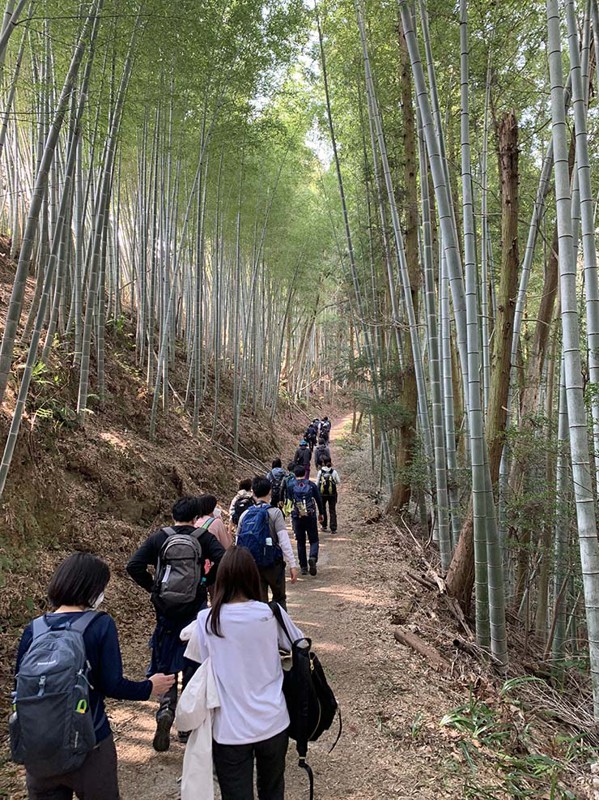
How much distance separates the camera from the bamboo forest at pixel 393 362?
100 inches

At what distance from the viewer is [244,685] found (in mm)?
1429

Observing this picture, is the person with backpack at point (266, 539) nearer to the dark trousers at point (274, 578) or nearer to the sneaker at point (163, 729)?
the dark trousers at point (274, 578)

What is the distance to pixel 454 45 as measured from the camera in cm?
481

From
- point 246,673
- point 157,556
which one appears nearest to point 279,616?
point 246,673

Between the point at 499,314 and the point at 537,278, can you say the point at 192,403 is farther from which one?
the point at 537,278

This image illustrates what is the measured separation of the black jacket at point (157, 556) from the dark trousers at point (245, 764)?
2.46 feet

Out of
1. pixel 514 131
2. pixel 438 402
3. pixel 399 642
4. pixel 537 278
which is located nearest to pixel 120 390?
pixel 438 402

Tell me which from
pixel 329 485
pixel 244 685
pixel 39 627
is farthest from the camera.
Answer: pixel 329 485

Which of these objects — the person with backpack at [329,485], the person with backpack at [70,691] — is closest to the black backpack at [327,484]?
the person with backpack at [329,485]

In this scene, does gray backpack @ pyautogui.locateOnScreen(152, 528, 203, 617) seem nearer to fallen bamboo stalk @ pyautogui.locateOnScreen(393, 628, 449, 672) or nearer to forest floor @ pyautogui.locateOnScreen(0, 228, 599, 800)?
forest floor @ pyautogui.locateOnScreen(0, 228, 599, 800)

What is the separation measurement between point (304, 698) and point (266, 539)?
1580mm

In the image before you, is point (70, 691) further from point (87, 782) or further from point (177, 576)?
point (177, 576)

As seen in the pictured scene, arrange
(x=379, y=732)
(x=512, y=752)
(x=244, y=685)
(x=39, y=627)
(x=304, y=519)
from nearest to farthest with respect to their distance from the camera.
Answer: (x=39, y=627) < (x=244, y=685) < (x=512, y=752) < (x=379, y=732) < (x=304, y=519)

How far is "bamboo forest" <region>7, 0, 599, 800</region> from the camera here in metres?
2.55
